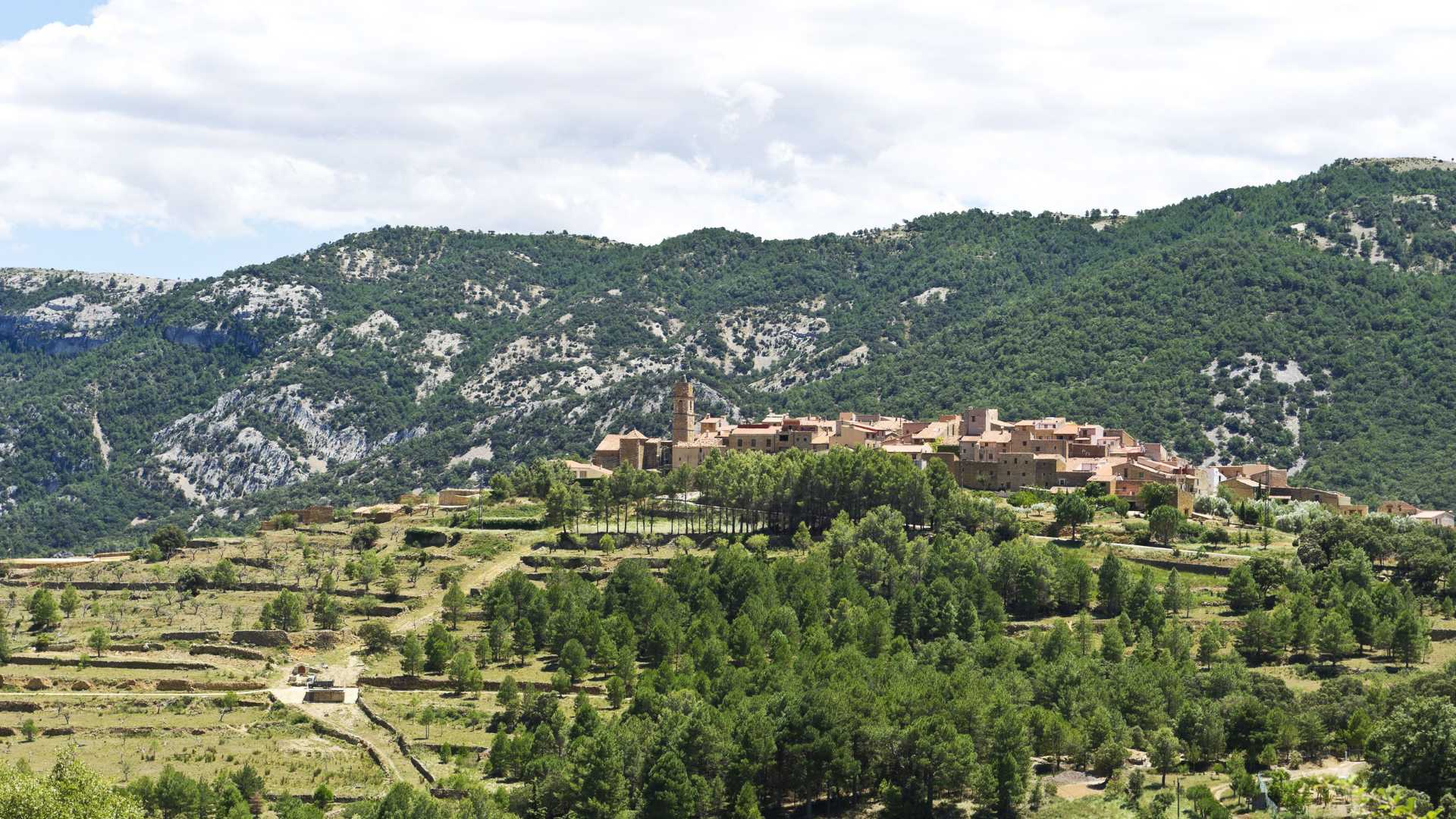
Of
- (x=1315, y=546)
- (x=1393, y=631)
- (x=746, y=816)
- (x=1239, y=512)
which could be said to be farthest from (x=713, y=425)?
(x=746, y=816)

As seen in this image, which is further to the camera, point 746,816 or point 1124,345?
point 1124,345

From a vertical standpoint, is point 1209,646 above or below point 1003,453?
below

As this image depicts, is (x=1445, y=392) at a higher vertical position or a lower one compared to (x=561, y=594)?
higher

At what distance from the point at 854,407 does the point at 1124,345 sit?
32.1 meters

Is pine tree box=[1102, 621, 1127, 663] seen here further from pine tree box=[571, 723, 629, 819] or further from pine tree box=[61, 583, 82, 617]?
pine tree box=[61, 583, 82, 617]

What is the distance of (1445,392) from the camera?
174 metres

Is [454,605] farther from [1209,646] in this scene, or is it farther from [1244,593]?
[1244,593]

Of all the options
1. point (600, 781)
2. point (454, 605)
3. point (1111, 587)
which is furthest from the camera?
point (1111, 587)

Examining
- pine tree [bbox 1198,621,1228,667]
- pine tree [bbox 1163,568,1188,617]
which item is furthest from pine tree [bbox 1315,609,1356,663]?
pine tree [bbox 1163,568,1188,617]

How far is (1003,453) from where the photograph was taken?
120938 mm

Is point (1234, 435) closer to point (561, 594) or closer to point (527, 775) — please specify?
point (561, 594)

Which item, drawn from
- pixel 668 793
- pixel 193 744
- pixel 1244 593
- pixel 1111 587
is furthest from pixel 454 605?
pixel 1244 593

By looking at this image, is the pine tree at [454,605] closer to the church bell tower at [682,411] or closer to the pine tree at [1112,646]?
the pine tree at [1112,646]

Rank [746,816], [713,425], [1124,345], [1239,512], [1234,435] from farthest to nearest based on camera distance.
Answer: [1124,345] → [1234,435] → [713,425] → [1239,512] → [746,816]
